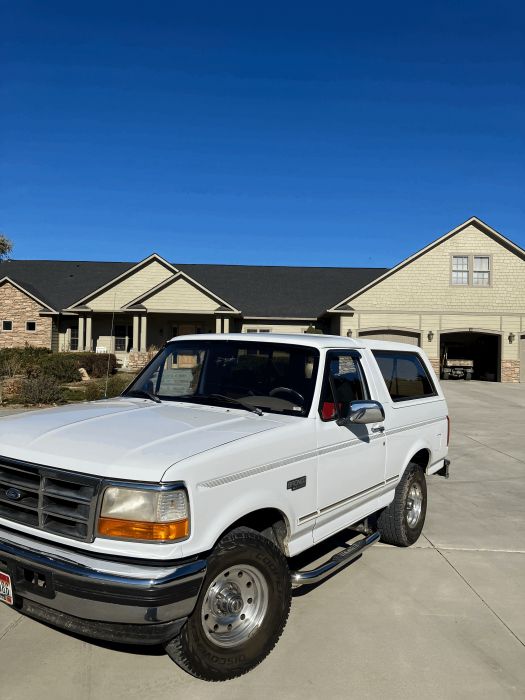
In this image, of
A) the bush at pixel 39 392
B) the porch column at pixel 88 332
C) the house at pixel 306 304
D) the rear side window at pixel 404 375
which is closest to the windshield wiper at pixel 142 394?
the rear side window at pixel 404 375

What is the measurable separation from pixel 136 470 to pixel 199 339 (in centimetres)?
217

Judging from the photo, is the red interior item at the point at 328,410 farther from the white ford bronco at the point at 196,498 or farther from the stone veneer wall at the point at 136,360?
the stone veneer wall at the point at 136,360

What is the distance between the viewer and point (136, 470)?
8.54 feet

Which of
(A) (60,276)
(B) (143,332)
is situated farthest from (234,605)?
(A) (60,276)

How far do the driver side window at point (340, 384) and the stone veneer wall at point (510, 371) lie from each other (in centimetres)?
2571

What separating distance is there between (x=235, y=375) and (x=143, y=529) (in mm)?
1835

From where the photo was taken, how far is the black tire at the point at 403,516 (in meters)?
4.90

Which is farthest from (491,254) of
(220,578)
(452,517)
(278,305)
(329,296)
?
(220,578)

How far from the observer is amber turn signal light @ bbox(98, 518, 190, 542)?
259 centimetres

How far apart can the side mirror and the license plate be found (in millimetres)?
2252

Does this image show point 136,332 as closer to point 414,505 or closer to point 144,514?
point 414,505

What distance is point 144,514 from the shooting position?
8.55 ft

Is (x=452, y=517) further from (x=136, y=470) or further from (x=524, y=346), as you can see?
(x=524, y=346)

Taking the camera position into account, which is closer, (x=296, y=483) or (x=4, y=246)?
(x=296, y=483)
